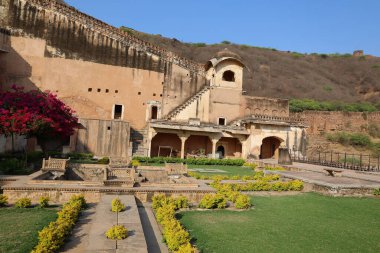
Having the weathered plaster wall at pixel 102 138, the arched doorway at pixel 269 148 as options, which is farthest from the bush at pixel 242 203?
the arched doorway at pixel 269 148

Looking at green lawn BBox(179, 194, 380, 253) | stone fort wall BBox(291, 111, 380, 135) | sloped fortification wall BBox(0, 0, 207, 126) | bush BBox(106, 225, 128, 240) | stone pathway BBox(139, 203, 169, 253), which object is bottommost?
stone pathway BBox(139, 203, 169, 253)

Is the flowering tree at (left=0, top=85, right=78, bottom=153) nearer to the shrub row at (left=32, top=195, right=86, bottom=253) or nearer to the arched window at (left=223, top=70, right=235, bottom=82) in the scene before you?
the shrub row at (left=32, top=195, right=86, bottom=253)

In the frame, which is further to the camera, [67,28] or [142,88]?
[142,88]

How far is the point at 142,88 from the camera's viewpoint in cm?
2781

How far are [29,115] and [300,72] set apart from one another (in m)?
61.9

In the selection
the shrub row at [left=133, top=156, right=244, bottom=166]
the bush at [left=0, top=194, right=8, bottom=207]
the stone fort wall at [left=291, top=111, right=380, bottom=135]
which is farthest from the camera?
the stone fort wall at [left=291, top=111, right=380, bottom=135]

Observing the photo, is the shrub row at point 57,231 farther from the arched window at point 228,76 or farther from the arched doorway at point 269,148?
the arched window at point 228,76

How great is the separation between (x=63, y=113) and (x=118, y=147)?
5867 millimetres

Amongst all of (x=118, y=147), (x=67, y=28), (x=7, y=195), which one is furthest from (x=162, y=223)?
(x=67, y=28)

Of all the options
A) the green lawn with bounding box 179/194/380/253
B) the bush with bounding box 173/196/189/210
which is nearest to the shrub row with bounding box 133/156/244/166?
the green lawn with bounding box 179/194/380/253

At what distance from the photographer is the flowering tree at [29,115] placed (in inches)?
532

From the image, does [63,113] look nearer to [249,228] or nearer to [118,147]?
[118,147]

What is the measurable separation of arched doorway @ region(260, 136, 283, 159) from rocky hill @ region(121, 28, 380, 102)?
81.4 ft

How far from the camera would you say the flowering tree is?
13.5m
